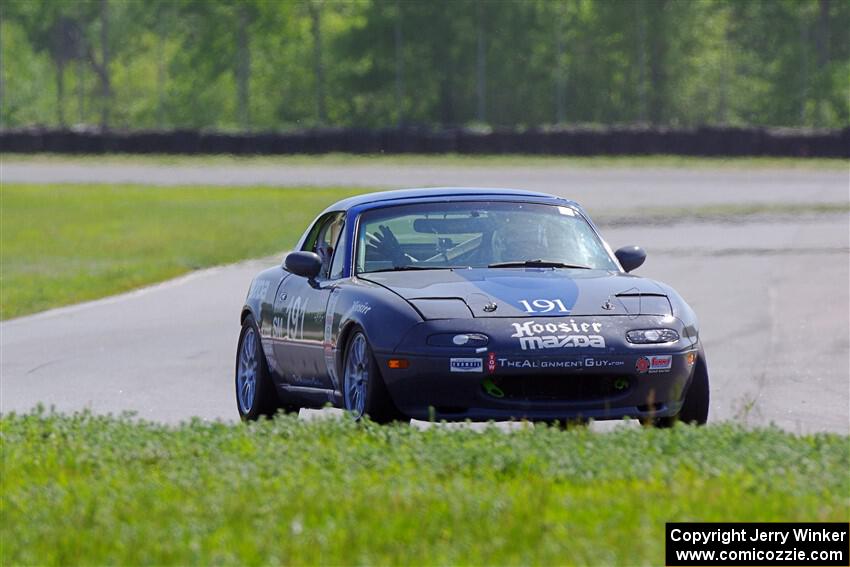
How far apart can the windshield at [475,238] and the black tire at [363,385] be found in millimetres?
910

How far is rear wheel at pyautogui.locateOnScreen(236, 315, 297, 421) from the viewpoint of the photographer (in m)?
11.3

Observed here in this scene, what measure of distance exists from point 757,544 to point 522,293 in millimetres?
3759

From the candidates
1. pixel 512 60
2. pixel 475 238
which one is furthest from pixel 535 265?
pixel 512 60

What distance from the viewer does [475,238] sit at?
10734 millimetres

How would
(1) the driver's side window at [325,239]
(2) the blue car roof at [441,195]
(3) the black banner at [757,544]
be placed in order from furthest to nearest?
(1) the driver's side window at [325,239] < (2) the blue car roof at [441,195] < (3) the black banner at [757,544]

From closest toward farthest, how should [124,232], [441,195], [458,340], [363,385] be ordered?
[458,340]
[363,385]
[441,195]
[124,232]

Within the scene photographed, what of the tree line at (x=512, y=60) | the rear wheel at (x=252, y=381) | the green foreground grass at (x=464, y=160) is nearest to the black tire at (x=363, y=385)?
the rear wheel at (x=252, y=381)

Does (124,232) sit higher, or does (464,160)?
(124,232)

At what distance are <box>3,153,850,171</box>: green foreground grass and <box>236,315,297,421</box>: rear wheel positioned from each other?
159 feet

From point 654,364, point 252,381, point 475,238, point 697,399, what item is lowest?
point 252,381

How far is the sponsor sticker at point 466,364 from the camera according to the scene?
927 centimetres

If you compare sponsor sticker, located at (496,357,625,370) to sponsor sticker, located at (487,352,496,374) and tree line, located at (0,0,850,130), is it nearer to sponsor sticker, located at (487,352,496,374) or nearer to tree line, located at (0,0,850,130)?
sponsor sticker, located at (487,352,496,374)

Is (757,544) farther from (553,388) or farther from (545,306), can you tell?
(545,306)

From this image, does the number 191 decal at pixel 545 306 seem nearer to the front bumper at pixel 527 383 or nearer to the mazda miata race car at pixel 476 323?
the mazda miata race car at pixel 476 323
